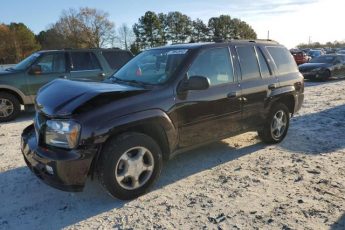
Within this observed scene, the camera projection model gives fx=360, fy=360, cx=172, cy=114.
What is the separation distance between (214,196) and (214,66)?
1.82m

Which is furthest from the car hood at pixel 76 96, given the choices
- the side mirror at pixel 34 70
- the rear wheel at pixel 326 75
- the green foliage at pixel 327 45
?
the green foliage at pixel 327 45

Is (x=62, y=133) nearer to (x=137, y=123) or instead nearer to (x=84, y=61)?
(x=137, y=123)

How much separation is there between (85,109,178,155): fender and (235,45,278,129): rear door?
4.82 ft

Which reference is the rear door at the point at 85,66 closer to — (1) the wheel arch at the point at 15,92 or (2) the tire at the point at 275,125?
(1) the wheel arch at the point at 15,92

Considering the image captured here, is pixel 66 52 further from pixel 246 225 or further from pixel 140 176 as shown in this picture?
pixel 246 225

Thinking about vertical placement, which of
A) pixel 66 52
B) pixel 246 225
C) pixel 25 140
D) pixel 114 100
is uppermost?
pixel 66 52

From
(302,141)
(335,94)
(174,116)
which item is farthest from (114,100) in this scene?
(335,94)

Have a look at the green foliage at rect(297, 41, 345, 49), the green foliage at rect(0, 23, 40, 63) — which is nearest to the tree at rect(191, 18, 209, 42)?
the green foliage at rect(0, 23, 40, 63)

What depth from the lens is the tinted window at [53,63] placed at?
31.4 ft

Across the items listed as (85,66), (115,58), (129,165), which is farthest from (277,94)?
(85,66)

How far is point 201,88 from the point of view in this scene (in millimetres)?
4504

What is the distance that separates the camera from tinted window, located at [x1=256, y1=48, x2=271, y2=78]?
5.79 m

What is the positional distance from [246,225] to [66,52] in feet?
25.3

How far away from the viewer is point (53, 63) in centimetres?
966
